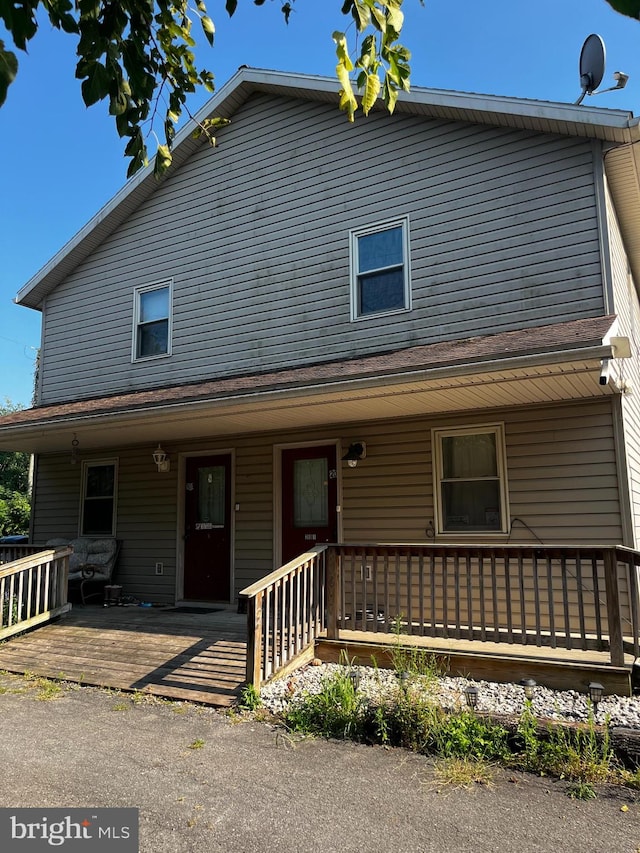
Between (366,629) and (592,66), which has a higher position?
(592,66)

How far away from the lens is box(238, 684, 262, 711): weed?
15.9ft

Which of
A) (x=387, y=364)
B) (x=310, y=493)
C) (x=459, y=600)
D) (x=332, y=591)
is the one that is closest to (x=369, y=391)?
(x=387, y=364)

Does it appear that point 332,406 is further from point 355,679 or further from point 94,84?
point 94,84

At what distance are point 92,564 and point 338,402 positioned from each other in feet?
17.7

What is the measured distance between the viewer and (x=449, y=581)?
7012 millimetres

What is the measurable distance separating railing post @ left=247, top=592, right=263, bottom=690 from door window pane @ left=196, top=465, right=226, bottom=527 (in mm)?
4006

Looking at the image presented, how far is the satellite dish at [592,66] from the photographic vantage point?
6.97 metres

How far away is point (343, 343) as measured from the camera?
26.6 ft

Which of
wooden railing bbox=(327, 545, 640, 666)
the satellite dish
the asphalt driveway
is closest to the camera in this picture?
the asphalt driveway

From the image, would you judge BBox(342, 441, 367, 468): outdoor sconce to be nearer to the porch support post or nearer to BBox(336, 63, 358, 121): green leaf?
the porch support post

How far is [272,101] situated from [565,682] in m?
8.61

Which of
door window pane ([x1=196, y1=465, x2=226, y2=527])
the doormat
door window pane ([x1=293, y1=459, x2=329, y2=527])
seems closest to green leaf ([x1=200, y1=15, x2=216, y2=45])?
door window pane ([x1=293, y1=459, x2=329, y2=527])

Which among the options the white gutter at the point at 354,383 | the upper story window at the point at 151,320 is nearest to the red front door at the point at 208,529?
the white gutter at the point at 354,383

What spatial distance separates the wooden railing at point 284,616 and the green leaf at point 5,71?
402cm
